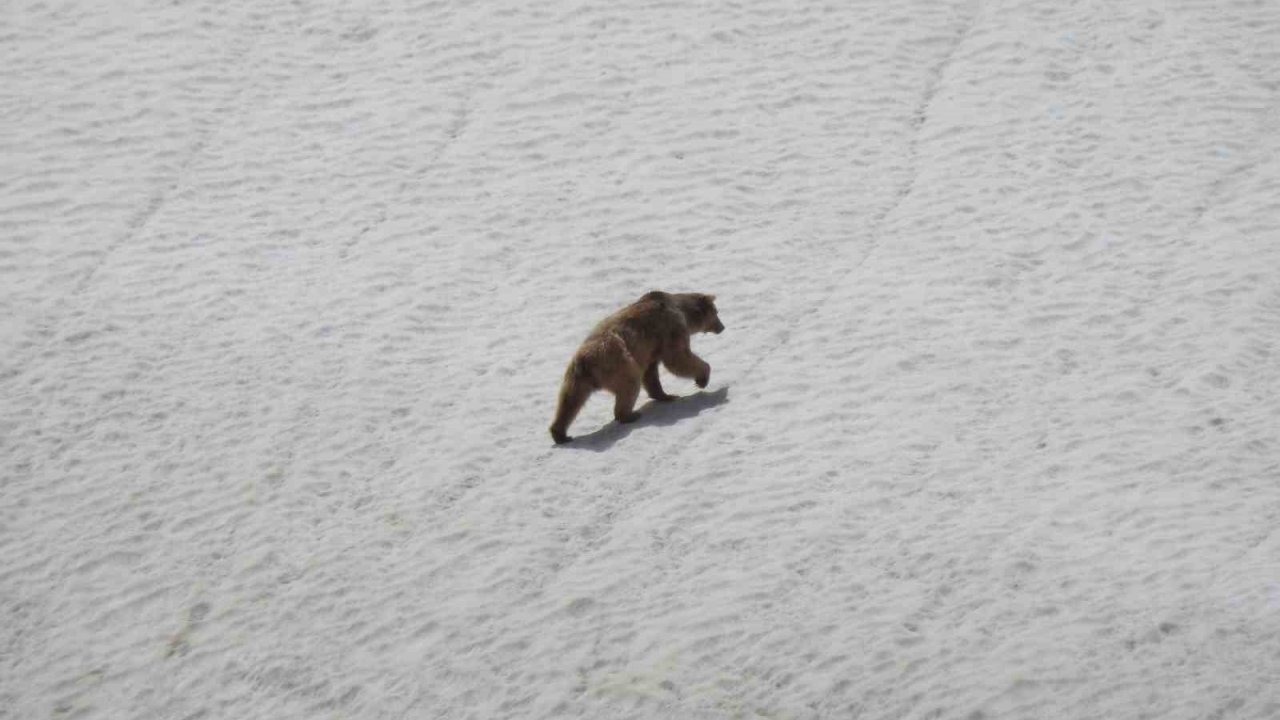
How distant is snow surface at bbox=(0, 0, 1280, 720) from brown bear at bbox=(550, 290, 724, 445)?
299mm

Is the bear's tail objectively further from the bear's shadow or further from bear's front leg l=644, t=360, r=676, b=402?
bear's front leg l=644, t=360, r=676, b=402

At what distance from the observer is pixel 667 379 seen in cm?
1254

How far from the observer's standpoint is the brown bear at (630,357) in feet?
35.6

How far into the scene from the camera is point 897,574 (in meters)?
9.27

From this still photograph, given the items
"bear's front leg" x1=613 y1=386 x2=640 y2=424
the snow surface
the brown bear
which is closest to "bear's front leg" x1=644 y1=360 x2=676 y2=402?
the brown bear

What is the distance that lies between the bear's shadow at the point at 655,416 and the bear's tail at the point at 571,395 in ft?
0.50

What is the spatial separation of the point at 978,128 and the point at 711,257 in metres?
3.89

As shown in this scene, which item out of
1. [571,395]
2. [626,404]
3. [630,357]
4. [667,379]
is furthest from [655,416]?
[667,379]

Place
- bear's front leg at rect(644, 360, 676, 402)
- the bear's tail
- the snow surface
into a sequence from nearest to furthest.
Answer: the snow surface
the bear's tail
bear's front leg at rect(644, 360, 676, 402)

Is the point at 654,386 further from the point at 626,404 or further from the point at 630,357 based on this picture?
the point at 630,357

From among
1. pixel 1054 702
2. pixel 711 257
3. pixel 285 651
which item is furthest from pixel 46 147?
pixel 1054 702

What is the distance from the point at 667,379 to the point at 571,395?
5.81ft

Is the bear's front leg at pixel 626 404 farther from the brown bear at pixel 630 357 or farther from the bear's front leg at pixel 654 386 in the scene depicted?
the bear's front leg at pixel 654 386

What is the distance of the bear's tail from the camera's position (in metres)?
10.8
